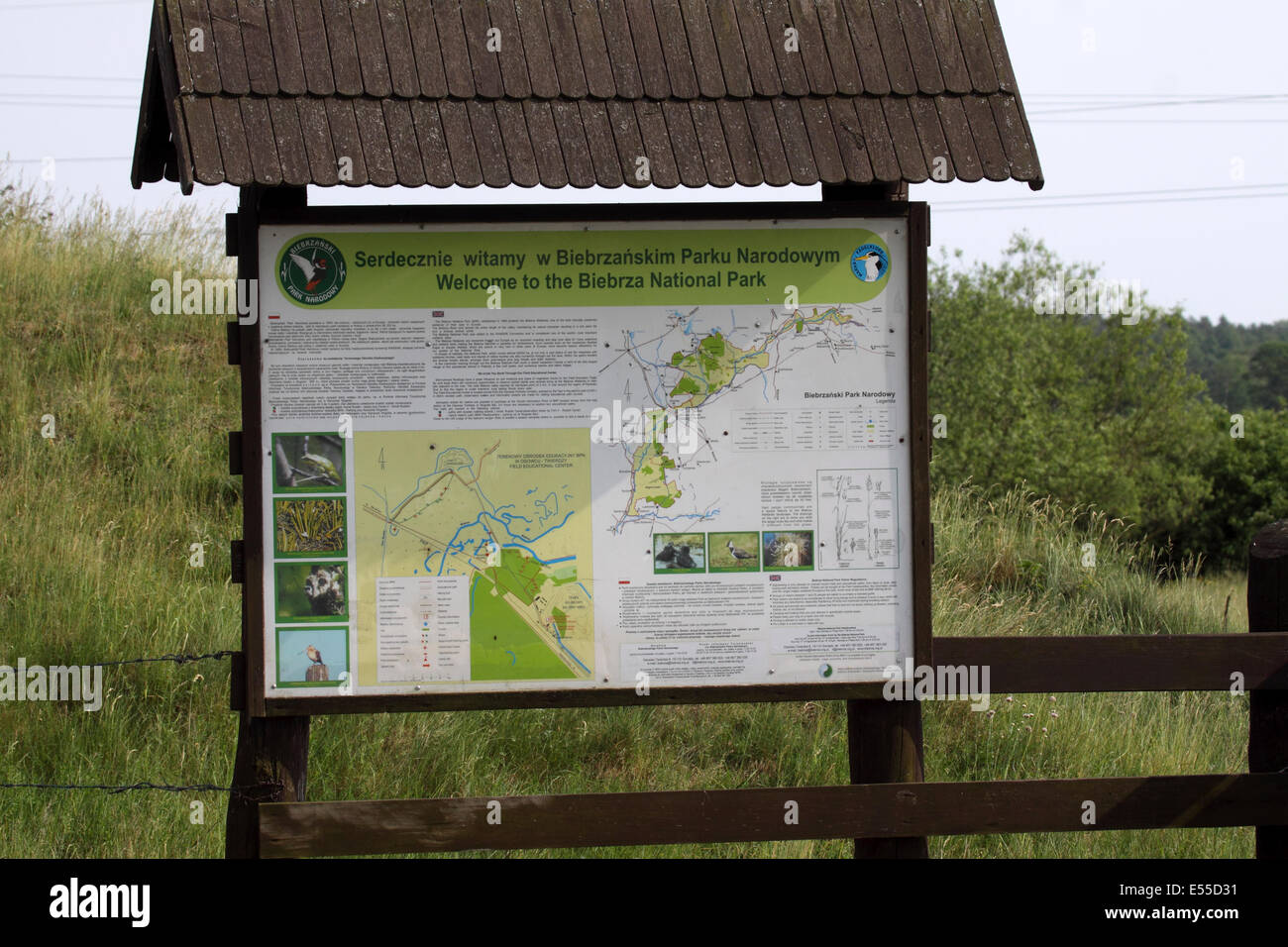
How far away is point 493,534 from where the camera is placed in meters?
3.68

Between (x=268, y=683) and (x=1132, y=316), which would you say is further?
(x=1132, y=316)

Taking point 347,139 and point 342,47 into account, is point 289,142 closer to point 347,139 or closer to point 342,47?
point 347,139

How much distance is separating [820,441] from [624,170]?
1.11 m

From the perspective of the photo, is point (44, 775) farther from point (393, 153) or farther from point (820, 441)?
point (820, 441)

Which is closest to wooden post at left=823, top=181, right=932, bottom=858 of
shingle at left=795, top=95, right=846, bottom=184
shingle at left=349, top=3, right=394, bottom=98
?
shingle at left=795, top=95, right=846, bottom=184

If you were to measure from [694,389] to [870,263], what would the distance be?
0.75 meters

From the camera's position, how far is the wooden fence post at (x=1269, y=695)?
157 inches

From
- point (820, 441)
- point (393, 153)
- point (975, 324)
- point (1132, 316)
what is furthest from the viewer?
point (1132, 316)

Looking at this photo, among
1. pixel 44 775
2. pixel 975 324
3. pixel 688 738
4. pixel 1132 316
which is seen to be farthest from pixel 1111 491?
pixel 44 775

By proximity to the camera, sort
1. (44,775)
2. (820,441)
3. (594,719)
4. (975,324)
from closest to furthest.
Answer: (820,441) → (44,775) → (594,719) → (975,324)

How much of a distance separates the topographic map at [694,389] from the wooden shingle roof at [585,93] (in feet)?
1.62

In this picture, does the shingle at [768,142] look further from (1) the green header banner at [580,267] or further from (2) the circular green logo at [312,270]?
(2) the circular green logo at [312,270]

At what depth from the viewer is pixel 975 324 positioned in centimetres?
3272

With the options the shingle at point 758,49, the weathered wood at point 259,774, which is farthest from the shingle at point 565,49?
the weathered wood at point 259,774
